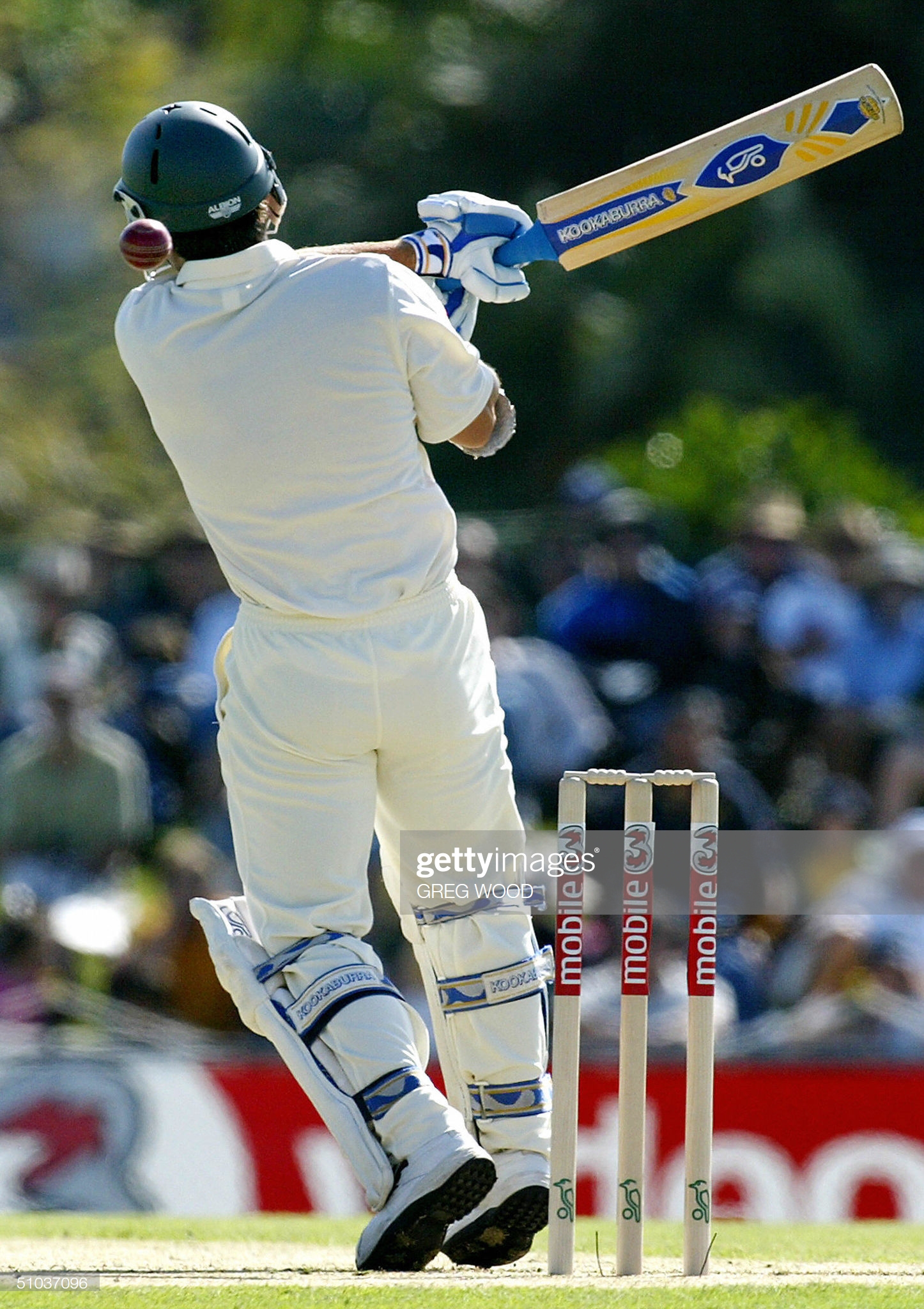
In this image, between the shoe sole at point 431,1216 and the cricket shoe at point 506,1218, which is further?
the cricket shoe at point 506,1218

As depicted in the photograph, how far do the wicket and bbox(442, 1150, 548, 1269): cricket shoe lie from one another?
194 millimetres

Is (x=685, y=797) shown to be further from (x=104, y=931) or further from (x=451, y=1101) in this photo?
(x=451, y=1101)

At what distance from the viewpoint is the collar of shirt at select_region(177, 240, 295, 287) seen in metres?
3.45

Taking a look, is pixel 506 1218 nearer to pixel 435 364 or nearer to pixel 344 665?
Answer: pixel 344 665

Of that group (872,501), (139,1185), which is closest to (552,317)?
(872,501)

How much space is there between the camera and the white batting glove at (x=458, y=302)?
12.5 ft

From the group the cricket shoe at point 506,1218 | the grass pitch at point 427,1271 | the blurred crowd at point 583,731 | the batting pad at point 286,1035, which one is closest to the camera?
the grass pitch at point 427,1271

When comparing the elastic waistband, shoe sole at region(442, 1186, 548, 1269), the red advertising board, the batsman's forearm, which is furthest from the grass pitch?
the batsman's forearm

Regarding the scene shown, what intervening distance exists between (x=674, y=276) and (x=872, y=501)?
5502mm

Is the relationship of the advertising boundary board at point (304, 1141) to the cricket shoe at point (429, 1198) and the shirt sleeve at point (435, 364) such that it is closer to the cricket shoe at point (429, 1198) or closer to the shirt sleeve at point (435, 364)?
the cricket shoe at point (429, 1198)

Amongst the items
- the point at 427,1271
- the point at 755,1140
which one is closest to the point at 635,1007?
the point at 427,1271

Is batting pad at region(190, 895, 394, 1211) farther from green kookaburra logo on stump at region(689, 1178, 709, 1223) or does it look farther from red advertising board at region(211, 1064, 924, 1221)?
red advertising board at region(211, 1064, 924, 1221)

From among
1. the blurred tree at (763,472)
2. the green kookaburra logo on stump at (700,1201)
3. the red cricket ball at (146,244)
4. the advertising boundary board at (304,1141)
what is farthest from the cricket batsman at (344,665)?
the blurred tree at (763,472)

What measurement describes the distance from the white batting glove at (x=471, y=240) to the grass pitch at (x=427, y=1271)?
1.73 metres
